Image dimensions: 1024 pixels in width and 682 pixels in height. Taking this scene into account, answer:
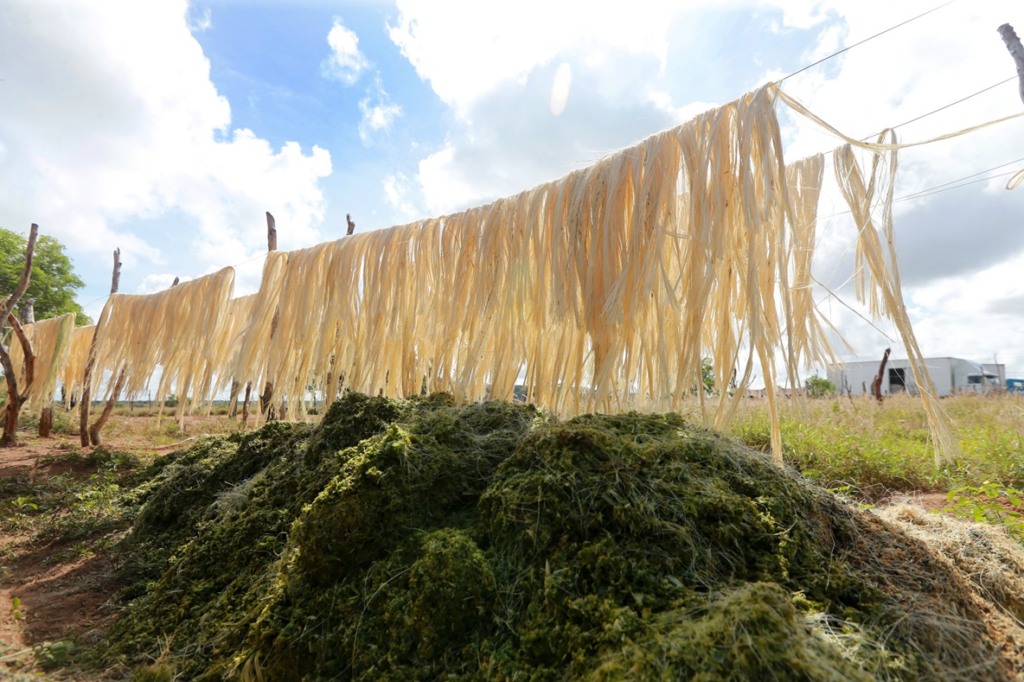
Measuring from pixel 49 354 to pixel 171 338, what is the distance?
12.6ft

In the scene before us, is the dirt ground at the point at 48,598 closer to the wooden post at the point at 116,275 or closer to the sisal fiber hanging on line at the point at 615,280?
the sisal fiber hanging on line at the point at 615,280

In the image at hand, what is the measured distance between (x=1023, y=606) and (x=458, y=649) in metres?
1.45

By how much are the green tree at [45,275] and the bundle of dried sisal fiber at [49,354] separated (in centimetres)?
1120

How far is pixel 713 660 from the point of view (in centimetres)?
84

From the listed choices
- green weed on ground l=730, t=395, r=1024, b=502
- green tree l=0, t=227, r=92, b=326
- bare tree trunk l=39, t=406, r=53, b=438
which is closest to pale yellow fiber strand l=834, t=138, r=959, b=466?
green weed on ground l=730, t=395, r=1024, b=502

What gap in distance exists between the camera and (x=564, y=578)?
1124 mm

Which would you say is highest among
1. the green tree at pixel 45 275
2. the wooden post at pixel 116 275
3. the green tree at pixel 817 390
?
the green tree at pixel 45 275

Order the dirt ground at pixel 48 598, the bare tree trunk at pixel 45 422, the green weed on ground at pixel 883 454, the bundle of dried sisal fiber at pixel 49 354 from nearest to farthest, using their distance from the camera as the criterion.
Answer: the dirt ground at pixel 48 598
the green weed on ground at pixel 883 454
the bundle of dried sisal fiber at pixel 49 354
the bare tree trunk at pixel 45 422

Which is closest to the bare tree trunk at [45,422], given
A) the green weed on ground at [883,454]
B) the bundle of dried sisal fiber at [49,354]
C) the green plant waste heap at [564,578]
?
the bundle of dried sisal fiber at [49,354]

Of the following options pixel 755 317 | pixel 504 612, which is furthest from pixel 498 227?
pixel 504 612

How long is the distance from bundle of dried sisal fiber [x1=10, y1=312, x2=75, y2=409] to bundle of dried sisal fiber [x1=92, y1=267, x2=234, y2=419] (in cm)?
222

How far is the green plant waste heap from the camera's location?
944mm

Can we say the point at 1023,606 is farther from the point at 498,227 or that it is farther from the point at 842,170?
the point at 498,227

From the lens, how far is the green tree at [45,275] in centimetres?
1582
